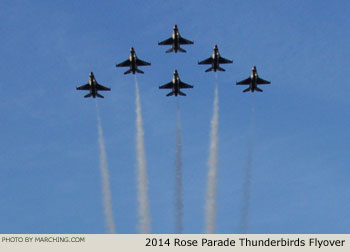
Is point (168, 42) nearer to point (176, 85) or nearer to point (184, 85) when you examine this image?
point (176, 85)

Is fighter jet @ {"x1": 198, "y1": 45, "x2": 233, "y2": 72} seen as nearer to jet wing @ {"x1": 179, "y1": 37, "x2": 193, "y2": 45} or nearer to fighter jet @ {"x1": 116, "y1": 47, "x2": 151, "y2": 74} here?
jet wing @ {"x1": 179, "y1": 37, "x2": 193, "y2": 45}

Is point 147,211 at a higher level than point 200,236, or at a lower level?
higher

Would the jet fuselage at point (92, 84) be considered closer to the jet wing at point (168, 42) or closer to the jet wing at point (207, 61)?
the jet wing at point (168, 42)

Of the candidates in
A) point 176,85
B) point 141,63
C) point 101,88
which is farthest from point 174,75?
point 101,88

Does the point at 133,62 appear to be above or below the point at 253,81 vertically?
above

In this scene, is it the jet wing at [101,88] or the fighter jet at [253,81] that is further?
the fighter jet at [253,81]

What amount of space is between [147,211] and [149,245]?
30878 mm

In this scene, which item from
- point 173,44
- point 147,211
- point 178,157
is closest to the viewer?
point 147,211

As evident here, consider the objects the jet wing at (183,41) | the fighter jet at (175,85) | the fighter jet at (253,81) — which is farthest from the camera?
the fighter jet at (253,81)

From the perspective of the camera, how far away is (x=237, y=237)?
11075 cm

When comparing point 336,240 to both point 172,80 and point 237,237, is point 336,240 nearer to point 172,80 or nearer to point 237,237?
point 237,237

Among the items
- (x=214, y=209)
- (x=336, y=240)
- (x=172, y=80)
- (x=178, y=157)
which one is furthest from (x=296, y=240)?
(x=172, y=80)

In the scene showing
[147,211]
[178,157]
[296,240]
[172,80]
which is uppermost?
[172,80]

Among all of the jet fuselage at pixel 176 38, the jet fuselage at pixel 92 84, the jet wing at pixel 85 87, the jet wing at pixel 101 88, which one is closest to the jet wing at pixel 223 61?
the jet fuselage at pixel 176 38
